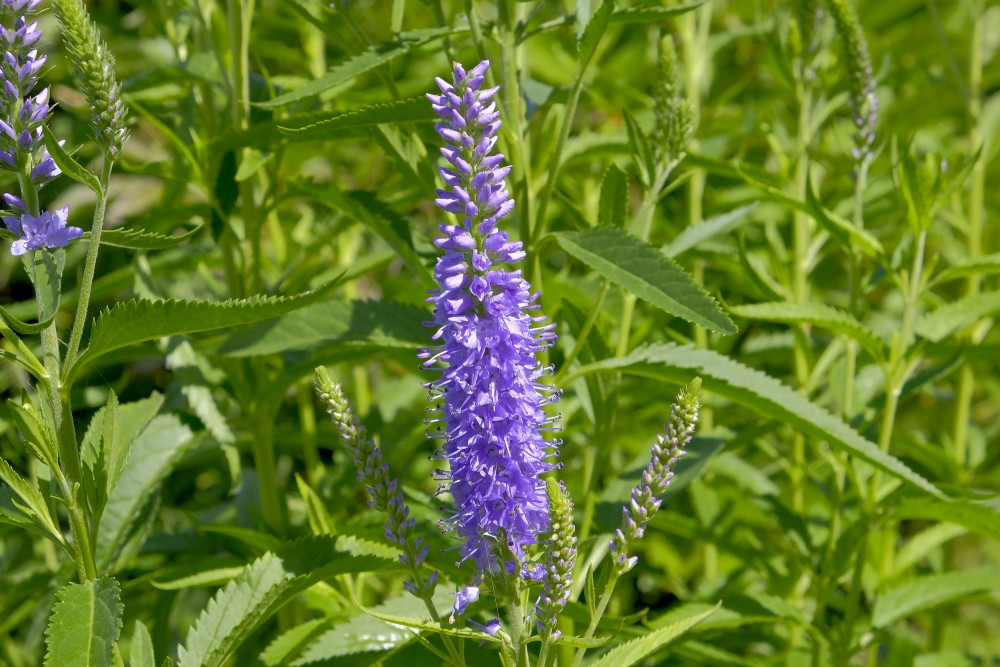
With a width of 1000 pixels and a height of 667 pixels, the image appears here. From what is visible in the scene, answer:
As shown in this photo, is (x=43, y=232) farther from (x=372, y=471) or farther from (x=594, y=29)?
(x=594, y=29)

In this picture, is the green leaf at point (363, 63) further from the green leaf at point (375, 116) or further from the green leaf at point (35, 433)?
the green leaf at point (35, 433)

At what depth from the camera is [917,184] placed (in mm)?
2221

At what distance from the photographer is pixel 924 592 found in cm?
251

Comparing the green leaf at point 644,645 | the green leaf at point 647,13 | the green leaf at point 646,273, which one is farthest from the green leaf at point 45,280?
the green leaf at point 647,13

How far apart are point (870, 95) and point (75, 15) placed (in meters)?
1.78

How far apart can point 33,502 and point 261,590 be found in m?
0.40

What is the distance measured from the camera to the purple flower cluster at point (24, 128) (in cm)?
147

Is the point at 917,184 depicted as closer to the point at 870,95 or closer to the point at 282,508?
the point at 870,95

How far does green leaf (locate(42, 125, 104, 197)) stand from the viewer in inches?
56.5

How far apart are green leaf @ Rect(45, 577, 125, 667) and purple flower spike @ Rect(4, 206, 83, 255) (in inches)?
20.7

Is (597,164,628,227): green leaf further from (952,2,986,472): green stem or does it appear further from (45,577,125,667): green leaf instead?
(952,2,986,472): green stem

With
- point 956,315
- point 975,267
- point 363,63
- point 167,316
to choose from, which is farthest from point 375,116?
point 956,315

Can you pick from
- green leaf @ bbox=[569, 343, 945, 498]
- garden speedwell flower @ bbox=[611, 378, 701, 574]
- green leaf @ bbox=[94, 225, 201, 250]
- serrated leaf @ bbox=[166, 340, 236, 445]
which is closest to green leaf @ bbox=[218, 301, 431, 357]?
serrated leaf @ bbox=[166, 340, 236, 445]

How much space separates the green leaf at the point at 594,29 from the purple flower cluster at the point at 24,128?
0.86 m
